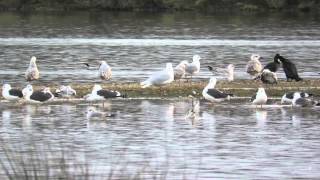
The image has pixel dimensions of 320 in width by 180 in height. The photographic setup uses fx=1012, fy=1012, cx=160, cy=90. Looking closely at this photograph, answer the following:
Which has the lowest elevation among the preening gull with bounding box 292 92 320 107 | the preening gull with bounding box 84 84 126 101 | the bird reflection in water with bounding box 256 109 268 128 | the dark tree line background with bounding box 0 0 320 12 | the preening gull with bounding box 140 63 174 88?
the bird reflection in water with bounding box 256 109 268 128

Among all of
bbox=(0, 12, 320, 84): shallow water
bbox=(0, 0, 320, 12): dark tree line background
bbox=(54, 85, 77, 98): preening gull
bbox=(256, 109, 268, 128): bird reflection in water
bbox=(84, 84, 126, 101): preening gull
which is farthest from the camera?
bbox=(0, 0, 320, 12): dark tree line background

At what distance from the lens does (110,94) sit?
26031mm

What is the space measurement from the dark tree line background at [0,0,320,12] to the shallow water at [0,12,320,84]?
26.4 ft

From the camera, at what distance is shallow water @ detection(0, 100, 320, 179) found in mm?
16672

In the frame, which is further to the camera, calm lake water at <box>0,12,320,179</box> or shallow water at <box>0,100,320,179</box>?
shallow water at <box>0,100,320,179</box>

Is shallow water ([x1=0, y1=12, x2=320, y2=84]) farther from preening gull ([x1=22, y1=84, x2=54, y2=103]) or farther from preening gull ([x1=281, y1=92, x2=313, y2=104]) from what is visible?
preening gull ([x1=281, y1=92, x2=313, y2=104])

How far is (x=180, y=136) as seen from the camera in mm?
20609

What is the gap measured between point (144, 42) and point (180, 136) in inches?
1710

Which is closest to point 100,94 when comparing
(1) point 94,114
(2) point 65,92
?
(2) point 65,92

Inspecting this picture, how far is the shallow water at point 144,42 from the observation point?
136ft

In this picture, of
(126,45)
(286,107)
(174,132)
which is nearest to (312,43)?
(126,45)

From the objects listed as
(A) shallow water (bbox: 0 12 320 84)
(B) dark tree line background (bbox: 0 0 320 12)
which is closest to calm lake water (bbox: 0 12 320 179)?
(A) shallow water (bbox: 0 12 320 84)

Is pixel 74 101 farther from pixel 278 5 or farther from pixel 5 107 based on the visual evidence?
pixel 278 5

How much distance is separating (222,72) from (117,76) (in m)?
4.83
